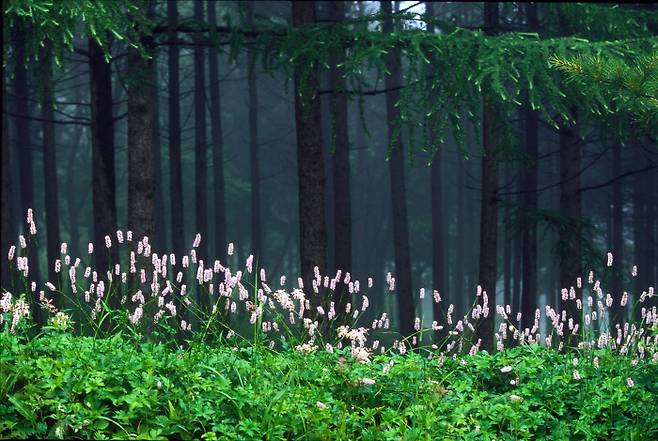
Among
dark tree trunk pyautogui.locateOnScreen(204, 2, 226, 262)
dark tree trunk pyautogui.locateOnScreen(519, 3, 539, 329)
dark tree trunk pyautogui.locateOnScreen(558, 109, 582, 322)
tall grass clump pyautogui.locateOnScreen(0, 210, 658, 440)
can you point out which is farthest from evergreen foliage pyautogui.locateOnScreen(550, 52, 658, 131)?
dark tree trunk pyautogui.locateOnScreen(204, 2, 226, 262)

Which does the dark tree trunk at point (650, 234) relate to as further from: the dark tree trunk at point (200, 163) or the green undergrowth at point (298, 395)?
the green undergrowth at point (298, 395)

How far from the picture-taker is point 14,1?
732cm

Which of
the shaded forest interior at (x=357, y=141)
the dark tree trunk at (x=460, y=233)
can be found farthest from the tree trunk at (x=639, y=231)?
the dark tree trunk at (x=460, y=233)

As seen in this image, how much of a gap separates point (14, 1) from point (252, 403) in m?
4.15

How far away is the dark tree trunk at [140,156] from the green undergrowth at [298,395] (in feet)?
15.2

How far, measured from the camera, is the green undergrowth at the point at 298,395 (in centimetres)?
531

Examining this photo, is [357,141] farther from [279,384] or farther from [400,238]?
[279,384]

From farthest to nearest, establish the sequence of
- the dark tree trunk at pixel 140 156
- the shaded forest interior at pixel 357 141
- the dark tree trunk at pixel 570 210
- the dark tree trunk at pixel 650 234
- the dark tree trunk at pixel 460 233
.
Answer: the dark tree trunk at pixel 460 233 → the dark tree trunk at pixel 650 234 → the dark tree trunk at pixel 570 210 → the dark tree trunk at pixel 140 156 → the shaded forest interior at pixel 357 141

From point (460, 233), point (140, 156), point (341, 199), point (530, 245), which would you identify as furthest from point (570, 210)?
point (460, 233)

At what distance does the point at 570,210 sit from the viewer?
15062 millimetres

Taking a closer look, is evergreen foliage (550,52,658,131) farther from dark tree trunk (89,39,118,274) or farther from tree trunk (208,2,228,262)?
tree trunk (208,2,228,262)

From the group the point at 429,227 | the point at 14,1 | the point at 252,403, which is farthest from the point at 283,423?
the point at 429,227

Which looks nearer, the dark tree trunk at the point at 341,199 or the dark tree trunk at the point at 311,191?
the dark tree trunk at the point at 311,191

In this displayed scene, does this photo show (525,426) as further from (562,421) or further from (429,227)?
(429,227)
